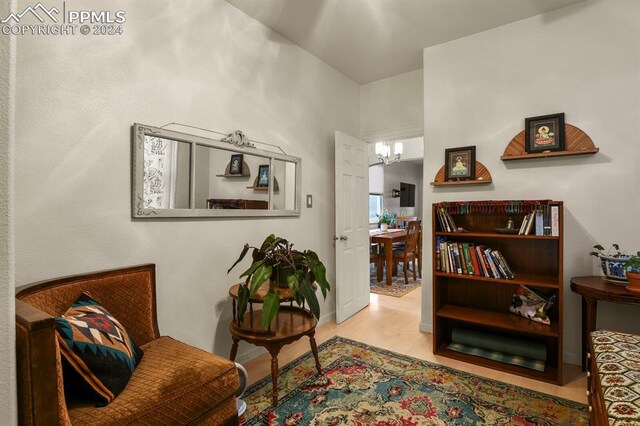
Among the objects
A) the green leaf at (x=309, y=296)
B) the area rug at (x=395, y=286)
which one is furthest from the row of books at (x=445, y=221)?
the area rug at (x=395, y=286)

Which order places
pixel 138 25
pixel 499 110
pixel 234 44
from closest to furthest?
pixel 138 25 < pixel 234 44 < pixel 499 110

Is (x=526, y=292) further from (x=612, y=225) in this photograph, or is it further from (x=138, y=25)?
(x=138, y=25)

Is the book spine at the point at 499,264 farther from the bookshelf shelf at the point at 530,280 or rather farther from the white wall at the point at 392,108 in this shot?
the white wall at the point at 392,108

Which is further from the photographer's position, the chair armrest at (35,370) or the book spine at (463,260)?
the book spine at (463,260)

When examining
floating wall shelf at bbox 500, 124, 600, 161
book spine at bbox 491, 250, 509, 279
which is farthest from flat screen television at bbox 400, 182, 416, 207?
book spine at bbox 491, 250, 509, 279

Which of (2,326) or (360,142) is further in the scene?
(360,142)

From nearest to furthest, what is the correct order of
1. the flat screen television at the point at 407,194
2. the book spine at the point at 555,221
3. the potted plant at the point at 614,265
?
the potted plant at the point at 614,265 → the book spine at the point at 555,221 → the flat screen television at the point at 407,194

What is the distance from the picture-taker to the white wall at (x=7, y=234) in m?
0.75

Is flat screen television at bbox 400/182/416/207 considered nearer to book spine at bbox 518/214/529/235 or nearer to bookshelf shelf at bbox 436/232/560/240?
bookshelf shelf at bbox 436/232/560/240

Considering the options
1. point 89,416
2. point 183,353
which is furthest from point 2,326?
point 183,353

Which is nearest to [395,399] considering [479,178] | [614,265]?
[614,265]

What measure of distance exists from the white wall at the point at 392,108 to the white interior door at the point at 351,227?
29 cm

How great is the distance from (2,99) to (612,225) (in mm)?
3315

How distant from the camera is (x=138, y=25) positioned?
74.3 inches
